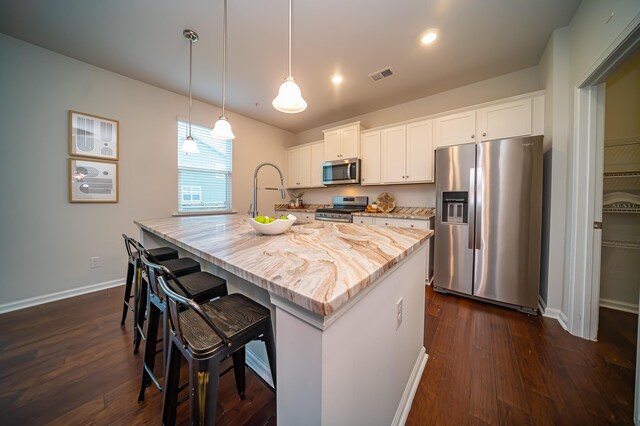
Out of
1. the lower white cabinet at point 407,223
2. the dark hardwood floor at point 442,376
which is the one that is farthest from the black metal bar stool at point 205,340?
the lower white cabinet at point 407,223

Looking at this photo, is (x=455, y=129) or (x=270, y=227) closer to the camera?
(x=270, y=227)

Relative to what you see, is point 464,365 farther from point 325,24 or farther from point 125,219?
point 125,219

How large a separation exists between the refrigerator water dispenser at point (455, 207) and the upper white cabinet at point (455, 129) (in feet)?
2.30

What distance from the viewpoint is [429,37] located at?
2.03m

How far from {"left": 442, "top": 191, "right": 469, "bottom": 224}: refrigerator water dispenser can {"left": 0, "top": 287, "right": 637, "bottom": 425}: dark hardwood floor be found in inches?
42.7

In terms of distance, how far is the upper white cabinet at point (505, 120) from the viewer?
91.0 inches

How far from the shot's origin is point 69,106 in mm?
2383

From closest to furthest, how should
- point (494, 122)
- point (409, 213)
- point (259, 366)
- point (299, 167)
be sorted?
point (259, 366) < point (494, 122) < point (409, 213) < point (299, 167)

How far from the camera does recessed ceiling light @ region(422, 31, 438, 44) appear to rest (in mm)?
1982

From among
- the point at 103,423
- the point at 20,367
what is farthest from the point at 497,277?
the point at 20,367

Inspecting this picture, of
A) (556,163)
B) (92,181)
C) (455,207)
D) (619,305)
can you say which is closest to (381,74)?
(455,207)

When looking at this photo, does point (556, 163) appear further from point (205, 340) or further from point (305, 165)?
point (305, 165)

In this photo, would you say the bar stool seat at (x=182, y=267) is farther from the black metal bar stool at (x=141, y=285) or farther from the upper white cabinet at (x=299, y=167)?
the upper white cabinet at (x=299, y=167)

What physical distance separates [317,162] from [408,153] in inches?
69.6
